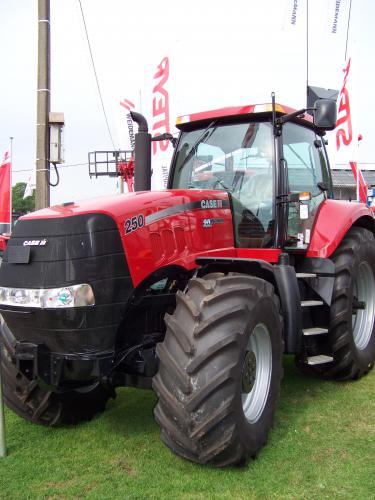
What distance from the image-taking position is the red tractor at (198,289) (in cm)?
278

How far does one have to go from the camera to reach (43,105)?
7117mm

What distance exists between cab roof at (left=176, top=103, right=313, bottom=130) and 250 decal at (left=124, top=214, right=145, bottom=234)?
145 cm

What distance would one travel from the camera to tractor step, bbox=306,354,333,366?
3908mm

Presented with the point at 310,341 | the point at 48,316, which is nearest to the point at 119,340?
the point at 48,316

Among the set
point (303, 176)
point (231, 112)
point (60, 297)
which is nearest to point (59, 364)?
point (60, 297)

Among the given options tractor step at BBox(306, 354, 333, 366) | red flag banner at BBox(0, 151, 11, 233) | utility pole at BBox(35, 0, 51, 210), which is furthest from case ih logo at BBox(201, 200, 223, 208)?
red flag banner at BBox(0, 151, 11, 233)

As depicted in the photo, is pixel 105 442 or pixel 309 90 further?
pixel 309 90

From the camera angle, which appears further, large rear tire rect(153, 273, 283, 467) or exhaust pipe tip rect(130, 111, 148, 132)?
exhaust pipe tip rect(130, 111, 148, 132)

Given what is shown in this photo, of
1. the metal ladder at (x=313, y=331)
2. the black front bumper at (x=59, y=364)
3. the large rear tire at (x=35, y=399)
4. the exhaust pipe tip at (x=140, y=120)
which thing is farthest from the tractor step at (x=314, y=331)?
the exhaust pipe tip at (x=140, y=120)

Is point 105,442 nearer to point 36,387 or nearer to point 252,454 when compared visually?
point 36,387

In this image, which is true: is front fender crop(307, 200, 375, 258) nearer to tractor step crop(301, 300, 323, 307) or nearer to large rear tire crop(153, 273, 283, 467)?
tractor step crop(301, 300, 323, 307)

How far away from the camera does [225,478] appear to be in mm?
2805

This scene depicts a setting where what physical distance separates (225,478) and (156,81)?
8497 mm

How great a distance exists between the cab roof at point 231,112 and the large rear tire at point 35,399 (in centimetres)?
225
